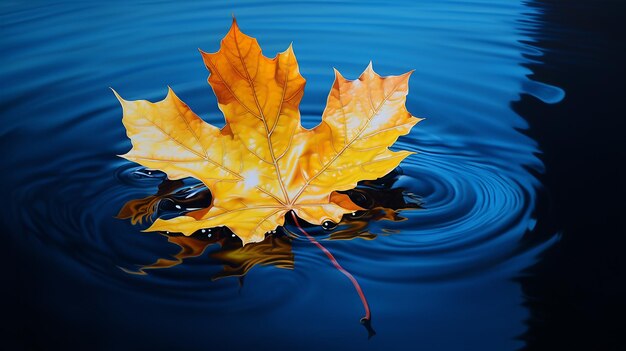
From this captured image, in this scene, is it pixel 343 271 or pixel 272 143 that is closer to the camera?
pixel 343 271

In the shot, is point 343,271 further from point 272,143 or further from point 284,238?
point 272,143

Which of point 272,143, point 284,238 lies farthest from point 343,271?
point 272,143

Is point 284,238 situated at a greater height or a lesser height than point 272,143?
lesser

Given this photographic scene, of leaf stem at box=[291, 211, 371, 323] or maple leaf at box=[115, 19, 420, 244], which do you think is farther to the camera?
maple leaf at box=[115, 19, 420, 244]

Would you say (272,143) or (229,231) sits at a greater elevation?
(272,143)

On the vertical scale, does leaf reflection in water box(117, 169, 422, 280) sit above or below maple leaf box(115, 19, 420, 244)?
below

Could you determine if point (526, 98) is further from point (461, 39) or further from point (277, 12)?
point (277, 12)
